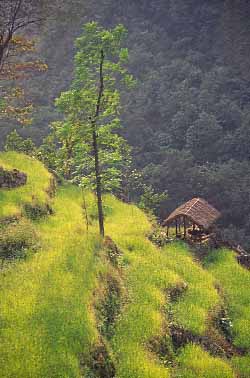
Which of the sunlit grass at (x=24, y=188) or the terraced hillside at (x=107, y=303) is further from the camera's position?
the sunlit grass at (x=24, y=188)

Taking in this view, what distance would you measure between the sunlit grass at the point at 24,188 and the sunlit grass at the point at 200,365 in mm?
8432

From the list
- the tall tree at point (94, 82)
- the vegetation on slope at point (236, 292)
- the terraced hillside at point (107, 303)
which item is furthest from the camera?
the tall tree at point (94, 82)

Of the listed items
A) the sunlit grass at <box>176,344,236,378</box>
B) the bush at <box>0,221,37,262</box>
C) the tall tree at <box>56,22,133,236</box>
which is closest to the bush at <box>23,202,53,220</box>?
the bush at <box>0,221,37,262</box>

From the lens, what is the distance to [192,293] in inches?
679

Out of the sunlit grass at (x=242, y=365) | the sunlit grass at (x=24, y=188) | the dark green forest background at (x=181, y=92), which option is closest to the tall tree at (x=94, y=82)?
the sunlit grass at (x=24, y=188)

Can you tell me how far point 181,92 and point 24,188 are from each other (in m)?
32.9

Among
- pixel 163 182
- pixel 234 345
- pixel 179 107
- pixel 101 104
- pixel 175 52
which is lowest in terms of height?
pixel 234 345

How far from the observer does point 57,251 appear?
49.9 feet

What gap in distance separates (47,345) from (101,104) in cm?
992

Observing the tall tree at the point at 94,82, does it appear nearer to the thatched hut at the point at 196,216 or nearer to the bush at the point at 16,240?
the bush at the point at 16,240

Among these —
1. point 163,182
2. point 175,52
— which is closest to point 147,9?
point 175,52

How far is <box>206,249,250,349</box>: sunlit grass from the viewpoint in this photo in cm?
1640

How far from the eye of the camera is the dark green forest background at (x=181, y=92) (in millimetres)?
41875

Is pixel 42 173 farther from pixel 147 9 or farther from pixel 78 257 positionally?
pixel 147 9
